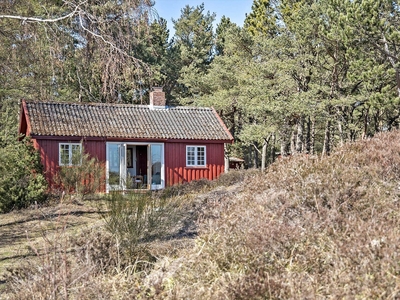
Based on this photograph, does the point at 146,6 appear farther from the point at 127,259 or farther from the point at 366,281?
the point at 366,281

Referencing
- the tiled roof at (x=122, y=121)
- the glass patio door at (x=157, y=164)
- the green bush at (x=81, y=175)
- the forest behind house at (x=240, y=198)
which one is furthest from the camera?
the glass patio door at (x=157, y=164)

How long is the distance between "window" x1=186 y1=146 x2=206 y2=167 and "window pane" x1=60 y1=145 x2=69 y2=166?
5017mm

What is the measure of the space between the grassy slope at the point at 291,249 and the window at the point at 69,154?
9.48 m

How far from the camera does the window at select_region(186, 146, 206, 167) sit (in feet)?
63.4

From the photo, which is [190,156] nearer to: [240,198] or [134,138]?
[134,138]

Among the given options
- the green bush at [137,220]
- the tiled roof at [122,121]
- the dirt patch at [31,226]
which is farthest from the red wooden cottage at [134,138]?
the green bush at [137,220]

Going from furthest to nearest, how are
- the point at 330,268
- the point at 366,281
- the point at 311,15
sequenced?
the point at 311,15 → the point at 330,268 → the point at 366,281

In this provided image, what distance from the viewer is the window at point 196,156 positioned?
19.3 m

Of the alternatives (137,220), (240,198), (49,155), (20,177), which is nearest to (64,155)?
(49,155)

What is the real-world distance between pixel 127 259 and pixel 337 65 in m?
20.6

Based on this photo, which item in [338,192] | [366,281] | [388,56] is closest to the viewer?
[366,281]

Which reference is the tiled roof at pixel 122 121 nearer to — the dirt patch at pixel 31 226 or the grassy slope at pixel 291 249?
the dirt patch at pixel 31 226

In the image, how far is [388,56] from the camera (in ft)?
59.4

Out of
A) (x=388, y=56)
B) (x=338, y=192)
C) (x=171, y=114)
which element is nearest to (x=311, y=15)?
(x=388, y=56)
